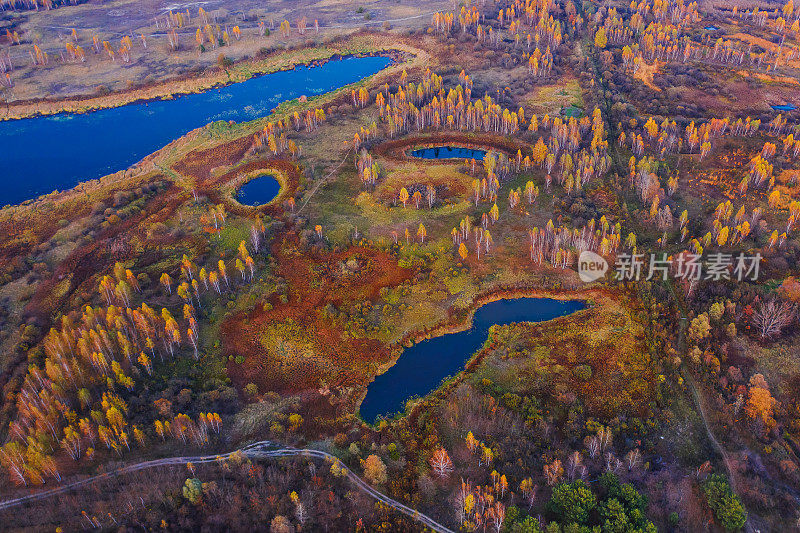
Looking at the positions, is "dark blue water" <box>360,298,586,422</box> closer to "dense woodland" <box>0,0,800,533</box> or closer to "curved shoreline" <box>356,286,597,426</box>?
"curved shoreline" <box>356,286,597,426</box>

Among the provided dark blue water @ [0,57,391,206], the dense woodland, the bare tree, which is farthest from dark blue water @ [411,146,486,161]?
the bare tree

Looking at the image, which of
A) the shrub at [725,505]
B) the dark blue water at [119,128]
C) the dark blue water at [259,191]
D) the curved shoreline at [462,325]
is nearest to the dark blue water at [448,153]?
the dark blue water at [259,191]

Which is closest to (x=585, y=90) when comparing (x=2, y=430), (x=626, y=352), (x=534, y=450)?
(x=626, y=352)

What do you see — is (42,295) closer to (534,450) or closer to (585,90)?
(534,450)

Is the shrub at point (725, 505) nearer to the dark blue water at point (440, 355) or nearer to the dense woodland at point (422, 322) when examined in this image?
the dense woodland at point (422, 322)

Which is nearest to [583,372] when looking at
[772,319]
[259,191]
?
[772,319]

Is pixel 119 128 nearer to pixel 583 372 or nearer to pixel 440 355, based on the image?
pixel 440 355
